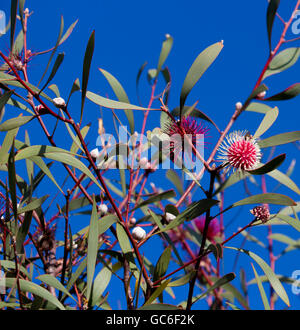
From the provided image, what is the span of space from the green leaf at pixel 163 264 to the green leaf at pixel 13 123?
344 mm

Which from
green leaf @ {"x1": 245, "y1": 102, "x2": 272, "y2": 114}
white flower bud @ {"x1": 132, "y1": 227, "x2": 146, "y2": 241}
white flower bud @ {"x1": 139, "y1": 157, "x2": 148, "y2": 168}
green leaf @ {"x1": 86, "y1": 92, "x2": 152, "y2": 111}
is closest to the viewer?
green leaf @ {"x1": 86, "y1": 92, "x2": 152, "y2": 111}

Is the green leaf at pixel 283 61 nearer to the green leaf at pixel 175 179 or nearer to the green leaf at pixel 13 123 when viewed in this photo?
the green leaf at pixel 175 179

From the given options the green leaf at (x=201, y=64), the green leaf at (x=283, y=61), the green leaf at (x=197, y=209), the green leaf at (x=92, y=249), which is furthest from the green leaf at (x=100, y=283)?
the green leaf at (x=283, y=61)

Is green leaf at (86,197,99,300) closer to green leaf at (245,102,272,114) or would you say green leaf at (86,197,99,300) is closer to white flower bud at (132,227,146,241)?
white flower bud at (132,227,146,241)

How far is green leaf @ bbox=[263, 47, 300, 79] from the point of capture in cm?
83

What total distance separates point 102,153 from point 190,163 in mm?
312

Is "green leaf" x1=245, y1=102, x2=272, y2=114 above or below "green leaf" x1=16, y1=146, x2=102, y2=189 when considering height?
above

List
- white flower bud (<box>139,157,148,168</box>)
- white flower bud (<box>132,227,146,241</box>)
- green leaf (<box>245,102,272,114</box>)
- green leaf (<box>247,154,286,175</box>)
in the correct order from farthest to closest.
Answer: white flower bud (<box>139,157,148,168</box>)
green leaf (<box>245,102,272,114</box>)
white flower bud (<box>132,227,146,241</box>)
green leaf (<box>247,154,286,175</box>)

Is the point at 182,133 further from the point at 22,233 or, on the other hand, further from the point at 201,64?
the point at 22,233

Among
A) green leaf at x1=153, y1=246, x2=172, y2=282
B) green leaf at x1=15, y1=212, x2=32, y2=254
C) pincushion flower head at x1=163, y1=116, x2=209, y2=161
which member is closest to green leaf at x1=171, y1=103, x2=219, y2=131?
pincushion flower head at x1=163, y1=116, x2=209, y2=161

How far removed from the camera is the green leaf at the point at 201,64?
26.9 inches

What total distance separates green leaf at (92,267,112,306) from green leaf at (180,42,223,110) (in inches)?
15.1

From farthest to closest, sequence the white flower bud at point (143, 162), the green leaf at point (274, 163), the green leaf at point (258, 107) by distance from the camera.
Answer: the white flower bud at point (143, 162) < the green leaf at point (258, 107) < the green leaf at point (274, 163)
